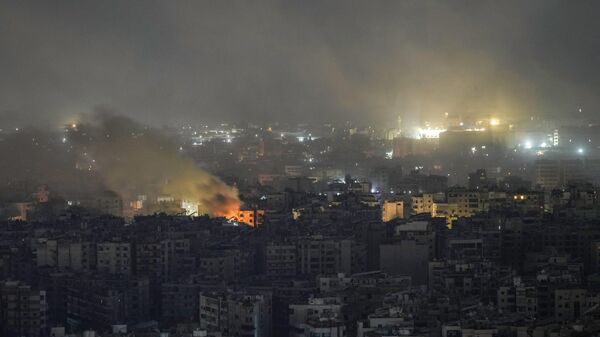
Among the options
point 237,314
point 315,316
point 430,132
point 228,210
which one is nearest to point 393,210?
point 228,210

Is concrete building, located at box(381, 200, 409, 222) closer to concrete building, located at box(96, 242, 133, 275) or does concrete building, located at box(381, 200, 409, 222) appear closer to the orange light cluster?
the orange light cluster

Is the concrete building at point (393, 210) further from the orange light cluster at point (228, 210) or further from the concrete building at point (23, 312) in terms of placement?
the concrete building at point (23, 312)

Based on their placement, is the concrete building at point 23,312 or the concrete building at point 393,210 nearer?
the concrete building at point 23,312

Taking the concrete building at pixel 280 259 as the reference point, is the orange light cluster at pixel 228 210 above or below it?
above

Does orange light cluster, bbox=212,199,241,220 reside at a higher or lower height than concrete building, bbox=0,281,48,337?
higher

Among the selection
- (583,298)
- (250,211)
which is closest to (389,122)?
(250,211)

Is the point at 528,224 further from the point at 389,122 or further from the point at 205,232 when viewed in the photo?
the point at 389,122

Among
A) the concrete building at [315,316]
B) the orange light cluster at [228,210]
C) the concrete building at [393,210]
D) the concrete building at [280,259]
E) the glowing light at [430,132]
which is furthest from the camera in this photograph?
the glowing light at [430,132]

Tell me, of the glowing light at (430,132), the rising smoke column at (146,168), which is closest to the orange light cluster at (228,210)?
the rising smoke column at (146,168)

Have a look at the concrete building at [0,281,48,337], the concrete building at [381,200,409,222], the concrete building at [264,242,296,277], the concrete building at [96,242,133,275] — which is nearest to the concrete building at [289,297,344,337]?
the concrete building at [0,281,48,337]
